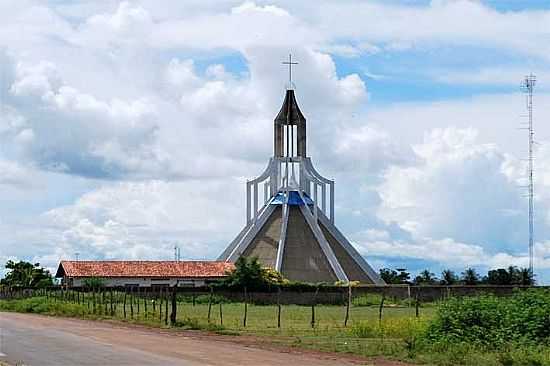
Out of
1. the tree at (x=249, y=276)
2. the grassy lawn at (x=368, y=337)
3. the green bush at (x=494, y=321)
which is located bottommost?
the grassy lawn at (x=368, y=337)

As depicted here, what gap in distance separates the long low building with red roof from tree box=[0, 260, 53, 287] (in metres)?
1.83

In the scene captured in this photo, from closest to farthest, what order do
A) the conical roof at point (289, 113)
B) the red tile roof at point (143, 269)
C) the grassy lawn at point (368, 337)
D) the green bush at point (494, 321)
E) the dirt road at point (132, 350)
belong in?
the dirt road at point (132, 350) < the grassy lawn at point (368, 337) < the green bush at point (494, 321) < the red tile roof at point (143, 269) < the conical roof at point (289, 113)

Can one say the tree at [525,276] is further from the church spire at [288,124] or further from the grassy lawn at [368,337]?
the grassy lawn at [368,337]

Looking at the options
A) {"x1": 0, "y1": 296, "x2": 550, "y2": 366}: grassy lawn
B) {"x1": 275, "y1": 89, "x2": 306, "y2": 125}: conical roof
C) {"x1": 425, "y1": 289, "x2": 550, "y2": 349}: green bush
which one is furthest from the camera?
{"x1": 275, "y1": 89, "x2": 306, "y2": 125}: conical roof

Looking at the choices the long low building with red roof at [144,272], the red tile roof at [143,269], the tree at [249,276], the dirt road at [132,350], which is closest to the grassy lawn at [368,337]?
the dirt road at [132,350]

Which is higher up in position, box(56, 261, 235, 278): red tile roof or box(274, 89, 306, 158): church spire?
box(274, 89, 306, 158): church spire

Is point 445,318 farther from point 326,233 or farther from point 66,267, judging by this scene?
point 326,233

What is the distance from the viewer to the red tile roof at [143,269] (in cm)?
10731

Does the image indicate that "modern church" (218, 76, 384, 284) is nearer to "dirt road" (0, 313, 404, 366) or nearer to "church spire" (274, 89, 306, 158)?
"church spire" (274, 89, 306, 158)

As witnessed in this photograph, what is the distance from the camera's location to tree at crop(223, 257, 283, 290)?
93188 millimetres

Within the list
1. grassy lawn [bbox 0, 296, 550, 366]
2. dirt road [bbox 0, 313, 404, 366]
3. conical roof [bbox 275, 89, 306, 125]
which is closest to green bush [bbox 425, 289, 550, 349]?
grassy lawn [bbox 0, 296, 550, 366]

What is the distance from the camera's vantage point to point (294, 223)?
393 feet

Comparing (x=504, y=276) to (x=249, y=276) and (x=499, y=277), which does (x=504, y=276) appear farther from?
(x=249, y=276)

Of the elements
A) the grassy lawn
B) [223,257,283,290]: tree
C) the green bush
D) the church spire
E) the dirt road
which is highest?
the church spire
